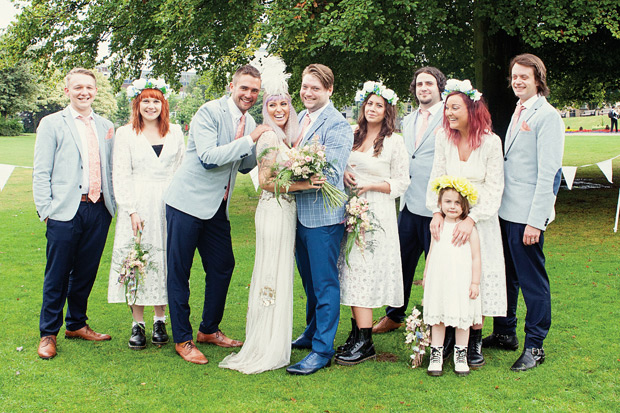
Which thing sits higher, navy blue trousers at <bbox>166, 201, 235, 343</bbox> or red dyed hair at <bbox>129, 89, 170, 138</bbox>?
red dyed hair at <bbox>129, 89, 170, 138</bbox>

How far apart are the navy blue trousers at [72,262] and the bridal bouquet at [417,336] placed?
285cm

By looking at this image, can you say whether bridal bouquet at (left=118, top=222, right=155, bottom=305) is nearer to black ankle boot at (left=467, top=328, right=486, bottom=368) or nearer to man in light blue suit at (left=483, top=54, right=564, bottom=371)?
black ankle boot at (left=467, top=328, right=486, bottom=368)

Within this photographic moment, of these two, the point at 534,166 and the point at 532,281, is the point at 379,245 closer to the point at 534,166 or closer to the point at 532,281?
the point at 532,281

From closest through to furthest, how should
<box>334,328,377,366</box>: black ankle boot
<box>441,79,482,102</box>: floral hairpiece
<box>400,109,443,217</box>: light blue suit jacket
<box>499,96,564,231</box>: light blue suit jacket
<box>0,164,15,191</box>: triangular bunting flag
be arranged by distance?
1. <box>499,96,564,231</box>: light blue suit jacket
2. <box>441,79,482,102</box>: floral hairpiece
3. <box>334,328,377,366</box>: black ankle boot
4. <box>400,109,443,217</box>: light blue suit jacket
5. <box>0,164,15,191</box>: triangular bunting flag

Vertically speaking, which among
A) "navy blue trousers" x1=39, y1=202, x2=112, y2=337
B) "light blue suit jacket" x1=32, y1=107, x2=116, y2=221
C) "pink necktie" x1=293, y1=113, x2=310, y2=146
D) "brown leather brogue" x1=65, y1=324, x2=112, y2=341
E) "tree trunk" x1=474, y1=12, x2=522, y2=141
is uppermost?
"tree trunk" x1=474, y1=12, x2=522, y2=141

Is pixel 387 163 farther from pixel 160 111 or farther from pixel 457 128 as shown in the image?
pixel 160 111

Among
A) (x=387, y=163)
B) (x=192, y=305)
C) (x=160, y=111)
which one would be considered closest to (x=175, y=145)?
(x=160, y=111)

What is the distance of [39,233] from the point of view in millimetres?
11625

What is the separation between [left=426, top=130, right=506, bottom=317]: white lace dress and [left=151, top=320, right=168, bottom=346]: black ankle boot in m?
2.71

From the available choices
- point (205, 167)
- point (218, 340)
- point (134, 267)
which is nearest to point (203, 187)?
point (205, 167)

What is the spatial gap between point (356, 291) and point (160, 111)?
2.35 meters

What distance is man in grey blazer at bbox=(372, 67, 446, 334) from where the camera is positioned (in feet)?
17.9

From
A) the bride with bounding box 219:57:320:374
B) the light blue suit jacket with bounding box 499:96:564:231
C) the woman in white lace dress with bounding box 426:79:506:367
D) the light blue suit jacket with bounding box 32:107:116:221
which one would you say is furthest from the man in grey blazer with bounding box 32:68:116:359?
the light blue suit jacket with bounding box 499:96:564:231

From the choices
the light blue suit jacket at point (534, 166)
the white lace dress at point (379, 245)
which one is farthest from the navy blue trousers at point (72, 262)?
the light blue suit jacket at point (534, 166)
